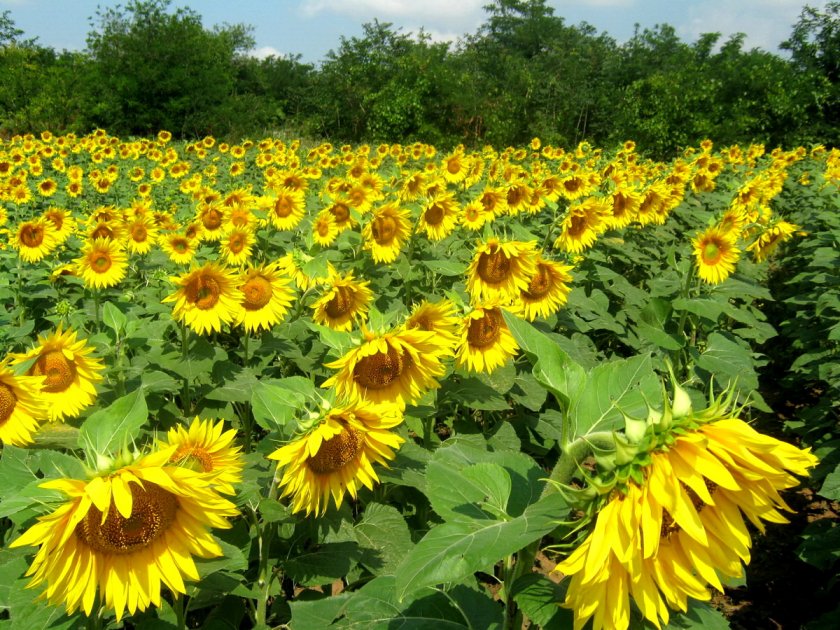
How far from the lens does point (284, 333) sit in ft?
9.99

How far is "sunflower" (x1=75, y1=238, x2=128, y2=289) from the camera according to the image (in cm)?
393

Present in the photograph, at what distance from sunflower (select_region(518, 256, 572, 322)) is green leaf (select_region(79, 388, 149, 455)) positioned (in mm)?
2118

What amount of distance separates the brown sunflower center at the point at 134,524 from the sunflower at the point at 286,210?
4.13m

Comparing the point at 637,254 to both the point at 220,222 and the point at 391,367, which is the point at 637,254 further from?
the point at 391,367

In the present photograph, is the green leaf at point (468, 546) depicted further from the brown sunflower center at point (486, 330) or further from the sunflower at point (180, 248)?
the sunflower at point (180, 248)

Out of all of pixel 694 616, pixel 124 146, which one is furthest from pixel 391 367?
pixel 124 146

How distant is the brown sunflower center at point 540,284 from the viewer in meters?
3.08

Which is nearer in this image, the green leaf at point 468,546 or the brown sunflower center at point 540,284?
the green leaf at point 468,546

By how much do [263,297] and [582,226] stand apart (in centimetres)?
242

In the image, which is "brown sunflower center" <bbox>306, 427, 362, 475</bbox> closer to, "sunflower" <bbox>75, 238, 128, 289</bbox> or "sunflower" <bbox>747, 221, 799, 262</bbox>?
"sunflower" <bbox>75, 238, 128, 289</bbox>

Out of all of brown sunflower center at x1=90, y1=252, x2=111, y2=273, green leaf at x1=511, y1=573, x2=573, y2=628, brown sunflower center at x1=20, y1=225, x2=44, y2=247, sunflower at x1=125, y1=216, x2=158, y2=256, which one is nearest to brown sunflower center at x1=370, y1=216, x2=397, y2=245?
brown sunflower center at x1=90, y1=252, x2=111, y2=273

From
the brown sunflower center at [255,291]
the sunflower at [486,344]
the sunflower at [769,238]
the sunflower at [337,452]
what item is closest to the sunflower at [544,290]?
the sunflower at [486,344]

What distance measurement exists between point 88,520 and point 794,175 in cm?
1329

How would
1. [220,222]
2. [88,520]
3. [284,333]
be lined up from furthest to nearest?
[220,222] < [284,333] < [88,520]
